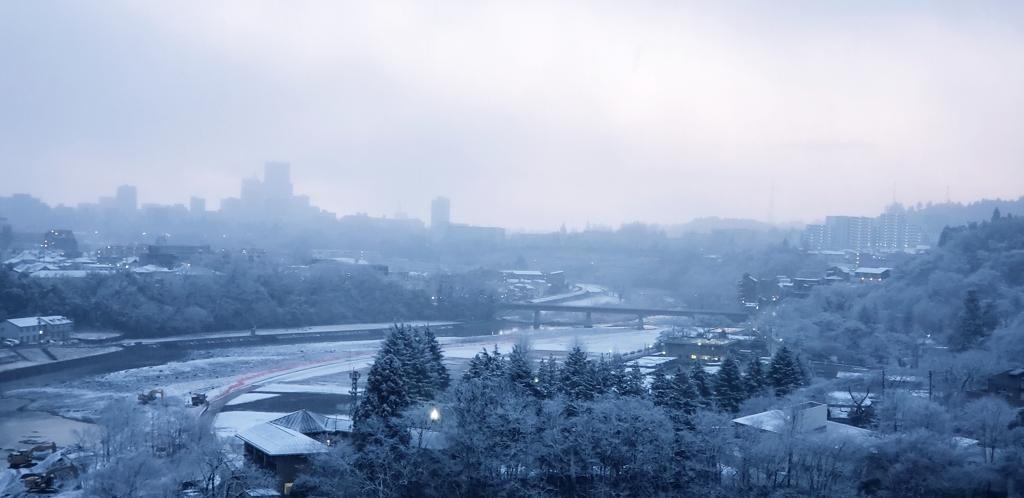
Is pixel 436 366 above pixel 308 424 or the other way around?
above

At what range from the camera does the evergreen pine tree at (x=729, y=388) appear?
30.1 ft

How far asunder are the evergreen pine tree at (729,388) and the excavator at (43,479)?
22.5 feet

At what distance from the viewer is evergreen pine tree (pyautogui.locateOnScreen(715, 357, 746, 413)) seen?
9164mm

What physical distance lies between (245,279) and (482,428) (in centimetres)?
2032

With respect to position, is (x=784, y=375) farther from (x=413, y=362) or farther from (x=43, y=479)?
(x=43, y=479)

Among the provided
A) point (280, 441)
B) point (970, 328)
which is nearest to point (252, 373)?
point (280, 441)

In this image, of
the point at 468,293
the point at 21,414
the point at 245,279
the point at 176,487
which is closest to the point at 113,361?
the point at 21,414

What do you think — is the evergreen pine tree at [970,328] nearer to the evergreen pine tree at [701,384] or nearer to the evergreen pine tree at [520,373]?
the evergreen pine tree at [701,384]

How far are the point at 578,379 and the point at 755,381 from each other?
2.59 metres

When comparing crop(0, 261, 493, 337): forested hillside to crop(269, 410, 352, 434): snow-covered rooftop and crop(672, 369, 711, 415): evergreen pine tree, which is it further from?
crop(672, 369, 711, 415): evergreen pine tree

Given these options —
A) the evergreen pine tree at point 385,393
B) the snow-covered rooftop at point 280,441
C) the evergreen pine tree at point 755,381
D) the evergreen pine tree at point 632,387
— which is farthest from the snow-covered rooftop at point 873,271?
the snow-covered rooftop at point 280,441

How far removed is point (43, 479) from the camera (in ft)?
24.6

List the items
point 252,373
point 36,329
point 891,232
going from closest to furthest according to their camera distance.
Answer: point 252,373 < point 36,329 < point 891,232

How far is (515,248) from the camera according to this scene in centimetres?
6006
